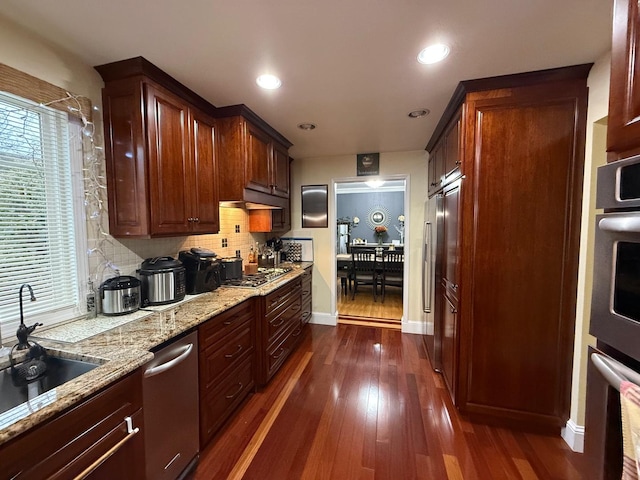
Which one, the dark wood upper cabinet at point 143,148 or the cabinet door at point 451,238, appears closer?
the dark wood upper cabinet at point 143,148

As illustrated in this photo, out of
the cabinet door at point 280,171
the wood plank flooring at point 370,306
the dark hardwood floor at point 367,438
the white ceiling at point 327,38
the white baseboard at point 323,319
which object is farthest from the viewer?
the wood plank flooring at point 370,306

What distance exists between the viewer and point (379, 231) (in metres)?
7.32

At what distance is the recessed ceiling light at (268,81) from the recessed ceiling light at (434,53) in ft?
2.93

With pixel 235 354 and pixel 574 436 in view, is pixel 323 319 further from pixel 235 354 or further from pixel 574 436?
pixel 574 436

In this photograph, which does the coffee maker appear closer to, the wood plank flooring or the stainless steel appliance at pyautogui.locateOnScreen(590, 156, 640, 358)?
the stainless steel appliance at pyautogui.locateOnScreen(590, 156, 640, 358)

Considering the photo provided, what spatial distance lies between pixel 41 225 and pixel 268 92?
1.58 meters

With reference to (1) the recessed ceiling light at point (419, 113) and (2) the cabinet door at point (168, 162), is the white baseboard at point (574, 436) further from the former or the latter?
(2) the cabinet door at point (168, 162)

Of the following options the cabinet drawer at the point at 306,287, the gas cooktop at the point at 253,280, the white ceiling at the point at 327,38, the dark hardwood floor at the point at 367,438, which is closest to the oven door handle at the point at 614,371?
the dark hardwood floor at the point at 367,438

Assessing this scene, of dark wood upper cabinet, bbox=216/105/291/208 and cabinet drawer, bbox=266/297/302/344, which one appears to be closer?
dark wood upper cabinet, bbox=216/105/291/208

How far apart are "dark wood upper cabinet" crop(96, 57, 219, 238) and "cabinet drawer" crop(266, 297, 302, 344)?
1.10 m

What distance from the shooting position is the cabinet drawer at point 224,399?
5.29 ft

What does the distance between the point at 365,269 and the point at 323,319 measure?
1445mm

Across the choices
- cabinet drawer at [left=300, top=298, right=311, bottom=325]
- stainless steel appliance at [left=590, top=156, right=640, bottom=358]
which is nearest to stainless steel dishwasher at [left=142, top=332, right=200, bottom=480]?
stainless steel appliance at [left=590, top=156, right=640, bottom=358]

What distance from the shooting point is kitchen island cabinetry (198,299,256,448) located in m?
1.60
